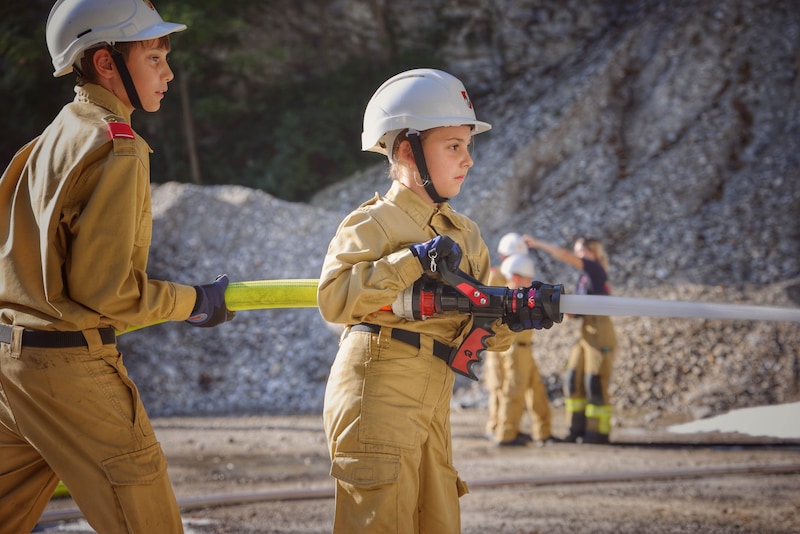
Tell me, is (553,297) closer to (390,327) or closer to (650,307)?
(650,307)

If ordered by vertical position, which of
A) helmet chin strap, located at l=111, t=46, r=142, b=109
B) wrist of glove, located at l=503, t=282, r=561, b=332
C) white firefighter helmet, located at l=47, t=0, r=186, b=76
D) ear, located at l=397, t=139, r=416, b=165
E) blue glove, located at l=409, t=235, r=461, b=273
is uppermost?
white firefighter helmet, located at l=47, t=0, r=186, b=76

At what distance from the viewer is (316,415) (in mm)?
10906

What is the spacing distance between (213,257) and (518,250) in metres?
7.02

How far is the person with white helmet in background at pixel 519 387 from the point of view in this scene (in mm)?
8266

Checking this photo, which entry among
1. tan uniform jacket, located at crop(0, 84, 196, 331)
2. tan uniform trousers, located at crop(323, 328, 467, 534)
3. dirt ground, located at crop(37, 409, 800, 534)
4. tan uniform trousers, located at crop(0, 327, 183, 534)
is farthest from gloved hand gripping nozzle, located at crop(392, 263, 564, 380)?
dirt ground, located at crop(37, 409, 800, 534)

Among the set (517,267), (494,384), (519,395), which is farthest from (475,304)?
(494,384)

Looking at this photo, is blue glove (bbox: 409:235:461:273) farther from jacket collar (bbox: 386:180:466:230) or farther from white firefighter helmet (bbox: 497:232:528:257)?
white firefighter helmet (bbox: 497:232:528:257)

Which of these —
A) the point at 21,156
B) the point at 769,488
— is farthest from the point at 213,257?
the point at 21,156

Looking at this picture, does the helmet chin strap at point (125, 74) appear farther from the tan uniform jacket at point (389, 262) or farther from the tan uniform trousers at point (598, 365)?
the tan uniform trousers at point (598, 365)

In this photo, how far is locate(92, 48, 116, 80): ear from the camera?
3.13 meters

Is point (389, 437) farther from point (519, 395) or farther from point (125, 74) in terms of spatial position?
point (519, 395)

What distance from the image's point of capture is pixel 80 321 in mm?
2883

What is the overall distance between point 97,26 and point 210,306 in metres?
1.04

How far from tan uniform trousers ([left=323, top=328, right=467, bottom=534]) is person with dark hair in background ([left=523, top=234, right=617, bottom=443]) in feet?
18.2
